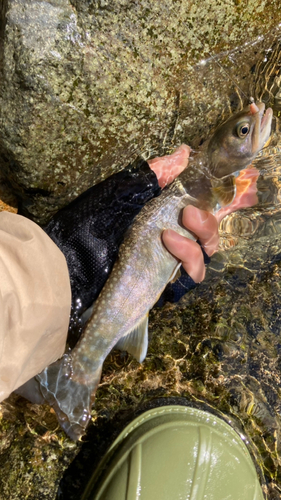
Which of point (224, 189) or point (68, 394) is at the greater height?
point (224, 189)

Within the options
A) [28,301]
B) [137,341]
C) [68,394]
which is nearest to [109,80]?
[28,301]

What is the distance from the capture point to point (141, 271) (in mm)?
3045

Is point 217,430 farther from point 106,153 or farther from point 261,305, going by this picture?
point 106,153

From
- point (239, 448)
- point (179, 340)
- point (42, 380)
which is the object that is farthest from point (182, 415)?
point (42, 380)

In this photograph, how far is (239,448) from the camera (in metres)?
2.73

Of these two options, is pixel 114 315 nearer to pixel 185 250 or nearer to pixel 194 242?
pixel 185 250

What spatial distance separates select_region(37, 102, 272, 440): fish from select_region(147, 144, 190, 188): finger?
0.49ft

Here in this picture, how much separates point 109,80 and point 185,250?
1563 mm

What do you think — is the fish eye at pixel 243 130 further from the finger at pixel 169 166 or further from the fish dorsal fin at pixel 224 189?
the finger at pixel 169 166

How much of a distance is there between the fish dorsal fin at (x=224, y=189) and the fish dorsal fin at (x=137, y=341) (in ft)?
4.21

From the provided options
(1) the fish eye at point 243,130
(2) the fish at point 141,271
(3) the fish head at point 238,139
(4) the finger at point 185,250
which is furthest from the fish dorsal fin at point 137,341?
(1) the fish eye at point 243,130

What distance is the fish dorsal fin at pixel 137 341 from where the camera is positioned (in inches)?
123

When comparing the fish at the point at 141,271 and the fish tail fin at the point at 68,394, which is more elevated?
the fish at the point at 141,271

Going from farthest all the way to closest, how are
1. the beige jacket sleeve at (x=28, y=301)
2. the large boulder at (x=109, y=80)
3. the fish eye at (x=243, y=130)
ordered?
the fish eye at (x=243, y=130) < the large boulder at (x=109, y=80) < the beige jacket sleeve at (x=28, y=301)
